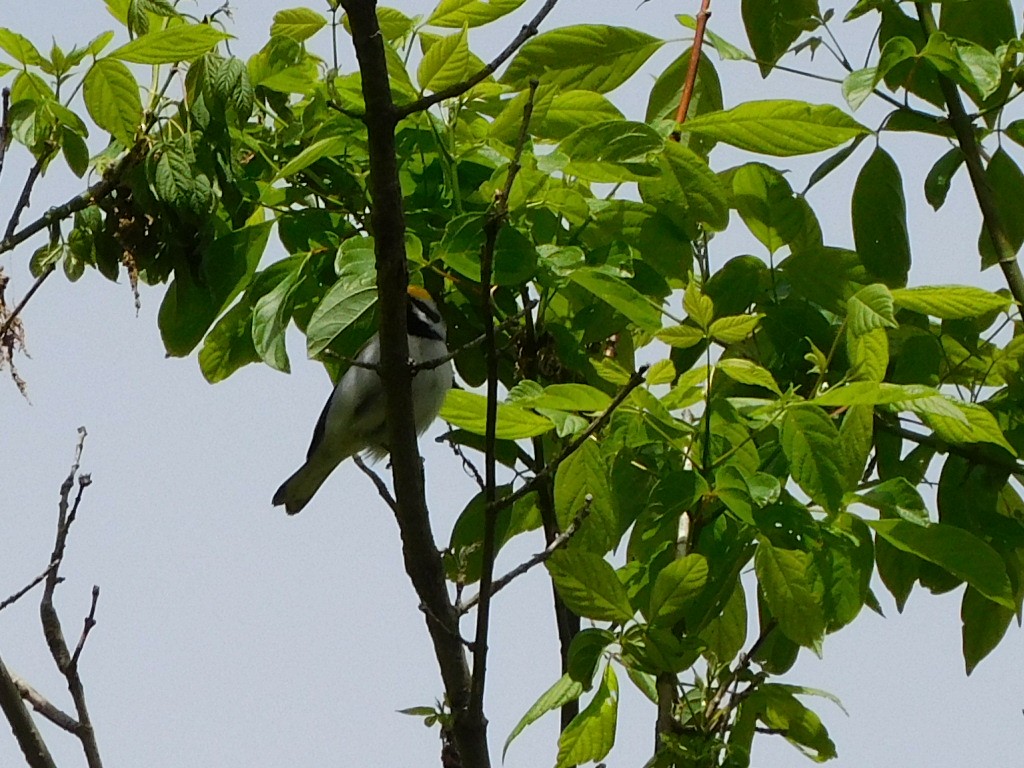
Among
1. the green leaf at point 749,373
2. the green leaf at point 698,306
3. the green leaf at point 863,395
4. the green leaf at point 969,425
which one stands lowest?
the green leaf at point 969,425

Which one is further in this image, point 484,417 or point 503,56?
point 484,417

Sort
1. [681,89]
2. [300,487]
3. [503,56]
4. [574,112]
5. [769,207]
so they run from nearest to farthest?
[503,56] < [574,112] < [769,207] < [681,89] < [300,487]

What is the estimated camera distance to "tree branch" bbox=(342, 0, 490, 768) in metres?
2.07

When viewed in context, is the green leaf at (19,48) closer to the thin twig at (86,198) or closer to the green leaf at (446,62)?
the thin twig at (86,198)

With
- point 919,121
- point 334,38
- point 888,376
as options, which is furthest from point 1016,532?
point 334,38

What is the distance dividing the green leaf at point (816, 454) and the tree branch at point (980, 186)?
0.92 metres

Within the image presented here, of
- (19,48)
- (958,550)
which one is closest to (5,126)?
(19,48)

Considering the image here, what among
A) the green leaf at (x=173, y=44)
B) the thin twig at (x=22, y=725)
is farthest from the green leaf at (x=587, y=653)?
the green leaf at (x=173, y=44)

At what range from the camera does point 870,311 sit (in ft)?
7.32

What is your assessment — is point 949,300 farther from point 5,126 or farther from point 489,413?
point 5,126

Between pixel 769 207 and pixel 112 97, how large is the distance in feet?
4.73

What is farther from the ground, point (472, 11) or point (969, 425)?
point (472, 11)

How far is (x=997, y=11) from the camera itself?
2877mm

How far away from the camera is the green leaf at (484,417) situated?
2.26 metres
